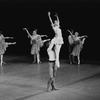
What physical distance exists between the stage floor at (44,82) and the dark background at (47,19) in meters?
4.48

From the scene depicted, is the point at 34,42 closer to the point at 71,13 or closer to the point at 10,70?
the point at 10,70

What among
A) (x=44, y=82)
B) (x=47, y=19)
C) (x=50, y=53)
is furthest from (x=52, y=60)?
(x=47, y=19)

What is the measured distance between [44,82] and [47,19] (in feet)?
33.3

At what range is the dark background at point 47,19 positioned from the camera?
19.2 meters

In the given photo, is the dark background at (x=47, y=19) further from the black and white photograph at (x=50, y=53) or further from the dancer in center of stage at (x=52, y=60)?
the dancer in center of stage at (x=52, y=60)

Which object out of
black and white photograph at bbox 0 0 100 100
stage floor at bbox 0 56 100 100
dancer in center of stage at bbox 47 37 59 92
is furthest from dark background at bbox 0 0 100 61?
dancer in center of stage at bbox 47 37 59 92

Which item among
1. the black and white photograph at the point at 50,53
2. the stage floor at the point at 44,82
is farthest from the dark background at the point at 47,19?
the stage floor at the point at 44,82

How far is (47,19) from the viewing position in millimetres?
20750

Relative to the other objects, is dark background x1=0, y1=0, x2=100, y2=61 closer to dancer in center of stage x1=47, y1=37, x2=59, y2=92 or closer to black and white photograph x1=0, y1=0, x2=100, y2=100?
black and white photograph x1=0, y1=0, x2=100, y2=100

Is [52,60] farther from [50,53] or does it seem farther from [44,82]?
[44,82]

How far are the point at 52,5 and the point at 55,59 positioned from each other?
1042 cm

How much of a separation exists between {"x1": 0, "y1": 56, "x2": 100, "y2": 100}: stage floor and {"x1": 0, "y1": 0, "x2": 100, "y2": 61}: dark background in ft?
14.7

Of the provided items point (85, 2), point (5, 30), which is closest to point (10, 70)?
point (85, 2)

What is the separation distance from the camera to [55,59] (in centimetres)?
959
